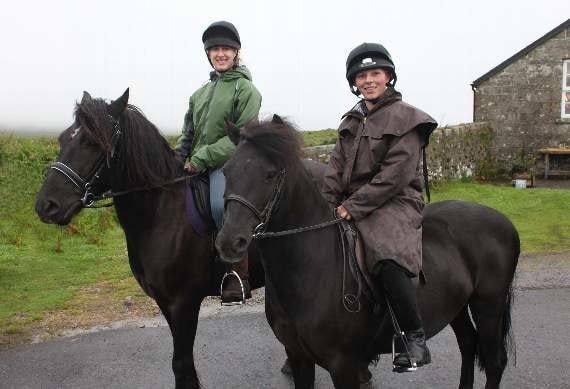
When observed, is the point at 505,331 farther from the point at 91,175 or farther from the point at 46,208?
the point at 46,208

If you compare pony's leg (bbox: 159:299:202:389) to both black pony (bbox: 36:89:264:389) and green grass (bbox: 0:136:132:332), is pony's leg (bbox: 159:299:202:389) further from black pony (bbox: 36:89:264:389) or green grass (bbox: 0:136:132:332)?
green grass (bbox: 0:136:132:332)

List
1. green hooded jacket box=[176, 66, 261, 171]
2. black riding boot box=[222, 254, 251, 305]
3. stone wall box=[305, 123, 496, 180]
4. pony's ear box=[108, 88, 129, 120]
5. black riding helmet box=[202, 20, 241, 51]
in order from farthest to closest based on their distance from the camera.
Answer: stone wall box=[305, 123, 496, 180]
black riding helmet box=[202, 20, 241, 51]
green hooded jacket box=[176, 66, 261, 171]
black riding boot box=[222, 254, 251, 305]
pony's ear box=[108, 88, 129, 120]

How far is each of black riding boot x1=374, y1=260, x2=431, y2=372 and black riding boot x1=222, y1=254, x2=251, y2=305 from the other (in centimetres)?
127

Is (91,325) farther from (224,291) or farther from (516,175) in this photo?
(516,175)

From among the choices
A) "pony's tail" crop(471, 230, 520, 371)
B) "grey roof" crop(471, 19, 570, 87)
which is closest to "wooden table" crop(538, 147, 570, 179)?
"grey roof" crop(471, 19, 570, 87)

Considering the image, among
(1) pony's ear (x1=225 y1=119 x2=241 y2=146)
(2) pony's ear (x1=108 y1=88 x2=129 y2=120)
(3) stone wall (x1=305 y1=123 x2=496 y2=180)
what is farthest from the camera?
(3) stone wall (x1=305 y1=123 x2=496 y2=180)

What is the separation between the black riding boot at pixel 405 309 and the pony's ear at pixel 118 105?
218cm

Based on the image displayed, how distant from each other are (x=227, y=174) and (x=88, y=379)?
3084 millimetres

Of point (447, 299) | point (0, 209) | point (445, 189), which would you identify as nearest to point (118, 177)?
point (447, 299)

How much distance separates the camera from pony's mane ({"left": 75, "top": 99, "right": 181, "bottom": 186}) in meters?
3.81

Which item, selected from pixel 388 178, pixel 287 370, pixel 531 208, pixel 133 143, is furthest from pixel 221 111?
pixel 531 208

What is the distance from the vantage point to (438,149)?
14.2m

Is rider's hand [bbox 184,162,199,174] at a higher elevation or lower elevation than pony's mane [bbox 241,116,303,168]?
lower

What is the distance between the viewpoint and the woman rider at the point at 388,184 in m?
3.26
